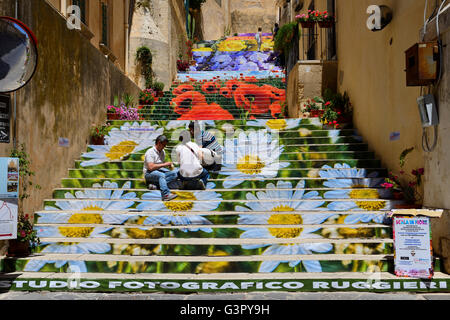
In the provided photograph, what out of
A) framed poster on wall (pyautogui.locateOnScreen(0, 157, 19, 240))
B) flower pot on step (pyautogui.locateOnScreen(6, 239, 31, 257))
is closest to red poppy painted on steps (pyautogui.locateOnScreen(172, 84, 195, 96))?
flower pot on step (pyautogui.locateOnScreen(6, 239, 31, 257))

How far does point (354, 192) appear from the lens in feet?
21.1

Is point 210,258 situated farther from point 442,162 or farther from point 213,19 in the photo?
point 213,19

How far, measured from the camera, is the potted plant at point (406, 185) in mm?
5699

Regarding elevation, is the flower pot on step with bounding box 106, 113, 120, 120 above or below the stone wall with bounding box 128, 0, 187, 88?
below

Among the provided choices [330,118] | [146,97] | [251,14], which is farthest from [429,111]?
[251,14]

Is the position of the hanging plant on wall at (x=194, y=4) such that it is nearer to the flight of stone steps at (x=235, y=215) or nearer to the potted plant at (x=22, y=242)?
the flight of stone steps at (x=235, y=215)

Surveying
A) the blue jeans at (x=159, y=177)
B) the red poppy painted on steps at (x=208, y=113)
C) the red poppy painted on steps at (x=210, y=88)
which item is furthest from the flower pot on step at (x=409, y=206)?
the red poppy painted on steps at (x=210, y=88)

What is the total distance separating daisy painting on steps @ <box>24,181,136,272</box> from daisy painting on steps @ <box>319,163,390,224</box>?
3309mm

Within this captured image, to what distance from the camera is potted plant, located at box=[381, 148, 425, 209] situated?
570cm

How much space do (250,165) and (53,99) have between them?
149 inches

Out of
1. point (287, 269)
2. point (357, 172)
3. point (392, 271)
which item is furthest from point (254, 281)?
point (357, 172)

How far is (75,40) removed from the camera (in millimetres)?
7711

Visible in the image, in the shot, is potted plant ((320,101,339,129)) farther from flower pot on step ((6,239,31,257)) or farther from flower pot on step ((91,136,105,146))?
flower pot on step ((6,239,31,257))
